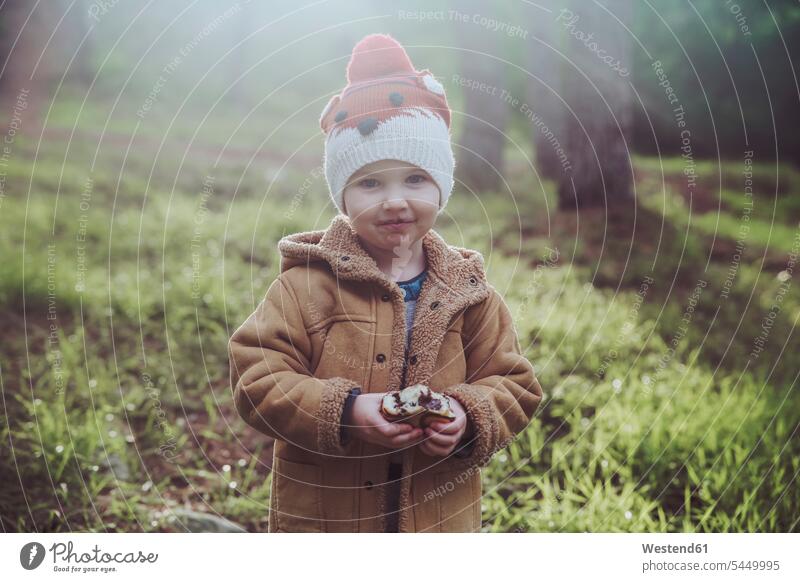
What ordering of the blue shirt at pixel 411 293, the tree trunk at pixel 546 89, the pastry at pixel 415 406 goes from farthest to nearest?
the tree trunk at pixel 546 89 < the blue shirt at pixel 411 293 < the pastry at pixel 415 406

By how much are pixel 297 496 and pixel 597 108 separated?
184 cm

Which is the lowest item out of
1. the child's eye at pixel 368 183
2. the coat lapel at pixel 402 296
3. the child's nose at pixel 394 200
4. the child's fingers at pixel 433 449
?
the child's fingers at pixel 433 449

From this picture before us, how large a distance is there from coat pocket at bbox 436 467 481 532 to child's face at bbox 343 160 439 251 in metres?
0.39

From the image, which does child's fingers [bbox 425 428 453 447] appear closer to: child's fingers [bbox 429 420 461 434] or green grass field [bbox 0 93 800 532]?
child's fingers [bbox 429 420 461 434]

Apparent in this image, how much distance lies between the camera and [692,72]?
2631mm

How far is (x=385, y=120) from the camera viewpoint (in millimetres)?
1116

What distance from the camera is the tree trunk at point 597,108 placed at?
2414 mm

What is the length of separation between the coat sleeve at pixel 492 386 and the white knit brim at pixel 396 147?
23 cm

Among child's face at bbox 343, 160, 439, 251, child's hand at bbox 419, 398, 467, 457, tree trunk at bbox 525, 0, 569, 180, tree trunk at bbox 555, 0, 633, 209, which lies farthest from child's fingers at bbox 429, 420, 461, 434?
tree trunk at bbox 525, 0, 569, 180

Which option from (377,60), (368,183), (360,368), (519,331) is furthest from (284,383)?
(519,331)

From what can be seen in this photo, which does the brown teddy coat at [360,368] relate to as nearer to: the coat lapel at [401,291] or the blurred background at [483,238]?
the coat lapel at [401,291]

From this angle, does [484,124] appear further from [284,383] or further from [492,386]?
[284,383]

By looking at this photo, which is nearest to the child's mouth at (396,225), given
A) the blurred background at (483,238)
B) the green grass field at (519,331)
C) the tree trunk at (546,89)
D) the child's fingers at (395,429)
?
the child's fingers at (395,429)
